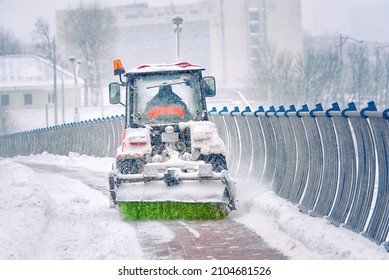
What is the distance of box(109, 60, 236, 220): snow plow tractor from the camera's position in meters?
10.5

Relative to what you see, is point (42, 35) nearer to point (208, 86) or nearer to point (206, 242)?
point (208, 86)

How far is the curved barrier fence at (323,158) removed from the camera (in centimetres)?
783

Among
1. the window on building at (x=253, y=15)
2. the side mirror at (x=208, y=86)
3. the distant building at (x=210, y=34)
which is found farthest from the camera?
the window on building at (x=253, y=15)

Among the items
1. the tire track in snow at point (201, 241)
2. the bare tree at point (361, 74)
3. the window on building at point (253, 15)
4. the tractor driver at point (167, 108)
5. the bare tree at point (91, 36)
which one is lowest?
the tire track in snow at point (201, 241)

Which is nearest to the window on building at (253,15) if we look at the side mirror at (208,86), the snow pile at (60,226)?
the snow pile at (60,226)

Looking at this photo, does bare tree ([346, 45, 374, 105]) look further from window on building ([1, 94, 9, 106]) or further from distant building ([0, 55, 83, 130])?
window on building ([1, 94, 9, 106])

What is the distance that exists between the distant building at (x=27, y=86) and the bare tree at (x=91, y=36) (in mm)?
2969

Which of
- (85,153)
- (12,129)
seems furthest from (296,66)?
(85,153)

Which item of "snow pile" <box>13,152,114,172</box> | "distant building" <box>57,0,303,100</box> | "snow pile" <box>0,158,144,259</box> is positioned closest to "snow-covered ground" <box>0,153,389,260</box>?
"snow pile" <box>0,158,144,259</box>

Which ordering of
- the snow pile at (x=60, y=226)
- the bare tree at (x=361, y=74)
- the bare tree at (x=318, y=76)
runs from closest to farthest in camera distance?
the snow pile at (x=60, y=226) < the bare tree at (x=361, y=74) < the bare tree at (x=318, y=76)

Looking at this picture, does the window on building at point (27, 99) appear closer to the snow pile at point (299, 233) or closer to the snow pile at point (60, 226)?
the snow pile at point (60, 226)

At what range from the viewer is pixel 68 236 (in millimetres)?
9477

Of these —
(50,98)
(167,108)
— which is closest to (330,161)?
(167,108)

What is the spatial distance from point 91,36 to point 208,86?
49.1 m
